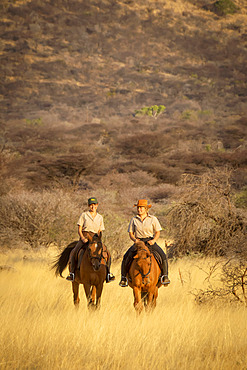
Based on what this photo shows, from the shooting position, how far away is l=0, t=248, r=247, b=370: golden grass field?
5527 mm

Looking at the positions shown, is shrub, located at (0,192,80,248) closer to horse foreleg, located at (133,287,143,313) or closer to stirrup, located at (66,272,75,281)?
stirrup, located at (66,272,75,281)

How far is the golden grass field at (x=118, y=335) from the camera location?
5527 millimetres

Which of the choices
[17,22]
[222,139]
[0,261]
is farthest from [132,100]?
[0,261]

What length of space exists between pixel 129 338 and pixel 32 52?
4717 inches

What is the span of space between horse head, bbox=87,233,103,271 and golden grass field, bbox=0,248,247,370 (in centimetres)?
79

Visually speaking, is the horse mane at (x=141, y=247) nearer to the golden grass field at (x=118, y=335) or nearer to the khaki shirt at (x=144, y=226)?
the khaki shirt at (x=144, y=226)

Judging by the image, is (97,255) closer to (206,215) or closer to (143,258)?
(143,258)

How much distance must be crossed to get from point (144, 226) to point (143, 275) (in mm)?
806

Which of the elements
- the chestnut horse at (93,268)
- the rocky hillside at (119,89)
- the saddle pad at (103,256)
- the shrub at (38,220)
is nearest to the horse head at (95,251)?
the chestnut horse at (93,268)

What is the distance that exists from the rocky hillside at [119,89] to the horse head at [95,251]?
1556 centimetres

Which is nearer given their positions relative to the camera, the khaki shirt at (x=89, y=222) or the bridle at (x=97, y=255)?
the bridle at (x=97, y=255)

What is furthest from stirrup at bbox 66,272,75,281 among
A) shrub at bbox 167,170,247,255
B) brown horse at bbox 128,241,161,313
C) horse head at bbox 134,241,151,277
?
shrub at bbox 167,170,247,255

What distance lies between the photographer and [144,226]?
26.2ft

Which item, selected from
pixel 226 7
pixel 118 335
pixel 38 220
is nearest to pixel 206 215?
pixel 118 335
